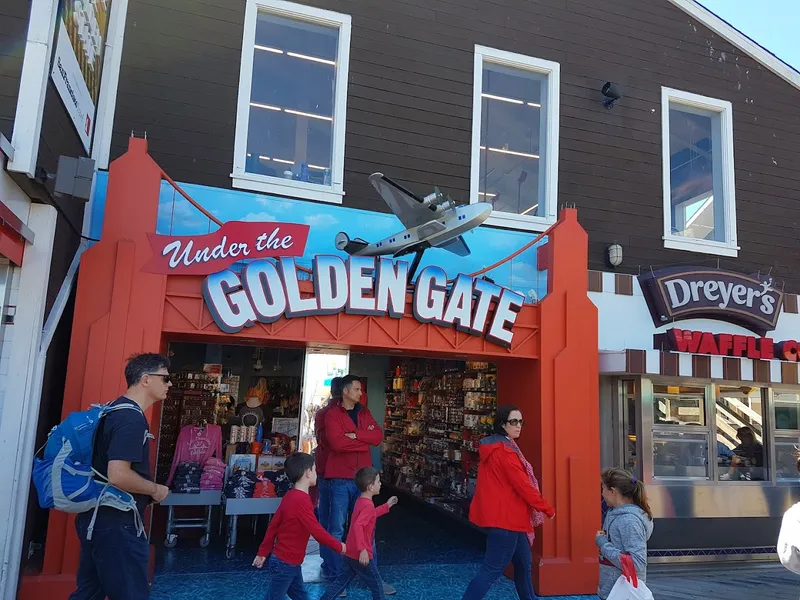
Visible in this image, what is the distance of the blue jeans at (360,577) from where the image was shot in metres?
4.73

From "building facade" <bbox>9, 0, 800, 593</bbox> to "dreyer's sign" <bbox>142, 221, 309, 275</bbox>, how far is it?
1.42 m

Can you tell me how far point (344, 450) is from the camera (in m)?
6.02

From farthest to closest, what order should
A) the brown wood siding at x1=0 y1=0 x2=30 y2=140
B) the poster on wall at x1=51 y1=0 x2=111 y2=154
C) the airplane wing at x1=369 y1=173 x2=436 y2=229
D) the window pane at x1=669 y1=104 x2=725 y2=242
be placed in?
1. the window pane at x1=669 y1=104 x2=725 y2=242
2. the airplane wing at x1=369 y1=173 x2=436 y2=229
3. the poster on wall at x1=51 y1=0 x2=111 y2=154
4. the brown wood siding at x1=0 y1=0 x2=30 y2=140

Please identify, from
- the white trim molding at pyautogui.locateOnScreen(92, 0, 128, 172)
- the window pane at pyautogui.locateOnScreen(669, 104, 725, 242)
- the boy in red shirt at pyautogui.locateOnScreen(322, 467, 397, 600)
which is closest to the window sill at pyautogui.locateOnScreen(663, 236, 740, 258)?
the window pane at pyautogui.locateOnScreen(669, 104, 725, 242)

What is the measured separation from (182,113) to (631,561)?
657 cm

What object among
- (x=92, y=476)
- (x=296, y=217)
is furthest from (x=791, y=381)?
(x=92, y=476)

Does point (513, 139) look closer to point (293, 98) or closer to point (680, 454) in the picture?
point (293, 98)

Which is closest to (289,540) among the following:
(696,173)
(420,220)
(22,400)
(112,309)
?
(22,400)

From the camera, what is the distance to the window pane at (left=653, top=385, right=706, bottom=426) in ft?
26.7

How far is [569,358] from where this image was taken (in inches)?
272

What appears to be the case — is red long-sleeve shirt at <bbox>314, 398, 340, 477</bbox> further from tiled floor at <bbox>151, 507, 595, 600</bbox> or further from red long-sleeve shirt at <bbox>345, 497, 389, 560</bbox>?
red long-sleeve shirt at <bbox>345, 497, 389, 560</bbox>

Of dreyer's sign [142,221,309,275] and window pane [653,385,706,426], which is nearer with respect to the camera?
dreyer's sign [142,221,309,275]

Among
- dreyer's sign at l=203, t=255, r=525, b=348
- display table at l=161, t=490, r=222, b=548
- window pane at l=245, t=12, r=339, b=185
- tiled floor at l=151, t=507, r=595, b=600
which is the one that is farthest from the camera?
window pane at l=245, t=12, r=339, b=185

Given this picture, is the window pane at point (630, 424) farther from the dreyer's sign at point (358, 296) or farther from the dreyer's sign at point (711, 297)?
the dreyer's sign at point (358, 296)
